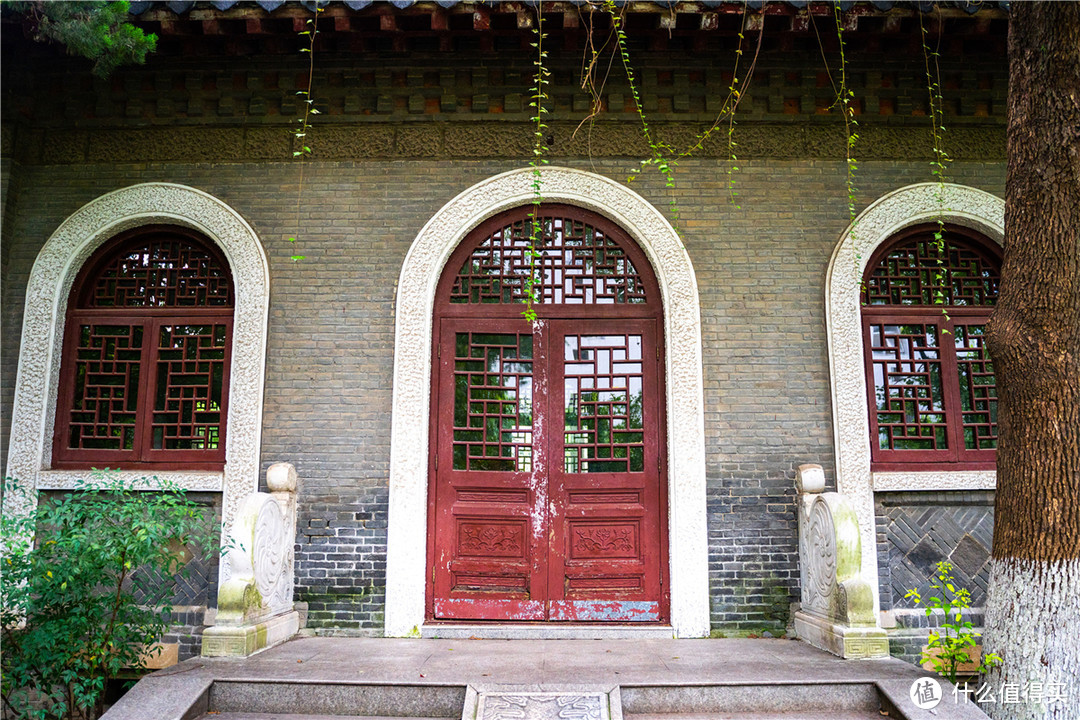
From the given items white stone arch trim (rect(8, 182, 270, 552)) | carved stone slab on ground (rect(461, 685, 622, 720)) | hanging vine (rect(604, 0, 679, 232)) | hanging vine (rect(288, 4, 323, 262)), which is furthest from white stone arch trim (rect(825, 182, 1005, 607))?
white stone arch trim (rect(8, 182, 270, 552))

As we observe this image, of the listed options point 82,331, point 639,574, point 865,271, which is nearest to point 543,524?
point 639,574

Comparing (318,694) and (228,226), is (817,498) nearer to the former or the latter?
(318,694)

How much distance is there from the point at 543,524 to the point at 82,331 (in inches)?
164

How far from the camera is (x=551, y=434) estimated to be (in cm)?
579

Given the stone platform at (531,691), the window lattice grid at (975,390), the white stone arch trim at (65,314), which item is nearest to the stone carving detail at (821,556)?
the stone platform at (531,691)

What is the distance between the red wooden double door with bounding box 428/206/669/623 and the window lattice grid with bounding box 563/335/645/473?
0.01m

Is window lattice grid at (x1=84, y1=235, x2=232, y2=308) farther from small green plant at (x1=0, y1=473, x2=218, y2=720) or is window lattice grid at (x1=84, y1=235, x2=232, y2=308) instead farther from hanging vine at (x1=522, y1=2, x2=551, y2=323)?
hanging vine at (x1=522, y1=2, x2=551, y2=323)

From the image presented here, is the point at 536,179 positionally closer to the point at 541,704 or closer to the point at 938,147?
the point at 938,147

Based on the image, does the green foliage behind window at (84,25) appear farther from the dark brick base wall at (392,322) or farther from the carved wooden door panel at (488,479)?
the carved wooden door panel at (488,479)

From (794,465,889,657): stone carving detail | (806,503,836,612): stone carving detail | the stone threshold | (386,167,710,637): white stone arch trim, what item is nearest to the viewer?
(794,465,889,657): stone carving detail

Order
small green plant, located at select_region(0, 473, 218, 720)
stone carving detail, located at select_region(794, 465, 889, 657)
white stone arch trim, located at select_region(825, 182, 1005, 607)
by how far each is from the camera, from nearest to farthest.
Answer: small green plant, located at select_region(0, 473, 218, 720) → stone carving detail, located at select_region(794, 465, 889, 657) → white stone arch trim, located at select_region(825, 182, 1005, 607)

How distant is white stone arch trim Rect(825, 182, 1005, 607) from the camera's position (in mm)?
5598

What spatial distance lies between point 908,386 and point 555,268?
304 cm

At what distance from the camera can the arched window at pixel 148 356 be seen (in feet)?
19.2
